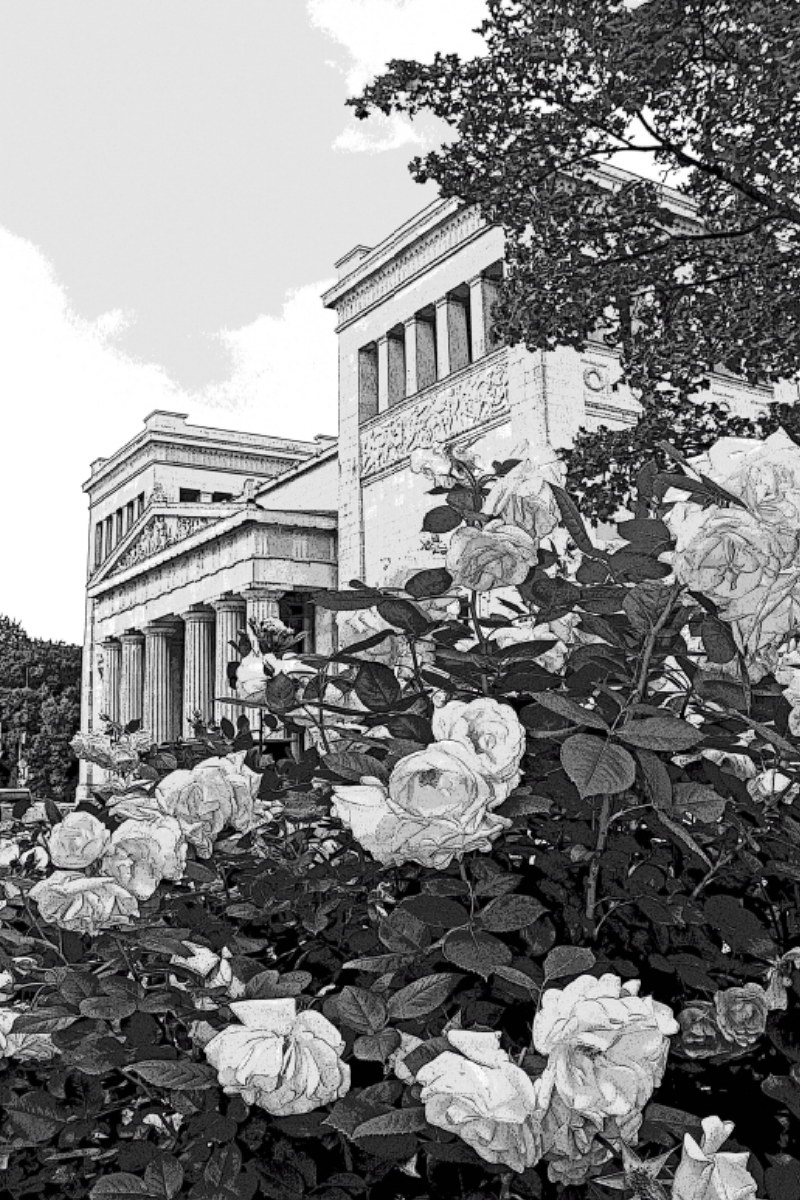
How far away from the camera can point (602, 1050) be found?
4.19 ft

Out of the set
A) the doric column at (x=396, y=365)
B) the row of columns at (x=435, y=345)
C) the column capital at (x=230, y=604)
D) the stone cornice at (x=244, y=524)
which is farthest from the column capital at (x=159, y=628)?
the doric column at (x=396, y=365)

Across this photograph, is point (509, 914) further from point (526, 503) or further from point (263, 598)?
point (263, 598)

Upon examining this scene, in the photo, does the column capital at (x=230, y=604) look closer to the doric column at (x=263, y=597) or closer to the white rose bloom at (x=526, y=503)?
the doric column at (x=263, y=597)

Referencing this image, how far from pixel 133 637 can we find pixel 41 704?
18.3 metres

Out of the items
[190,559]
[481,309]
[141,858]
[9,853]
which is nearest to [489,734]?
[141,858]

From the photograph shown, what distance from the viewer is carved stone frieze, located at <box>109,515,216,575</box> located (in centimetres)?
3822

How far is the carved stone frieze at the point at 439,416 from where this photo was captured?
24.7 metres

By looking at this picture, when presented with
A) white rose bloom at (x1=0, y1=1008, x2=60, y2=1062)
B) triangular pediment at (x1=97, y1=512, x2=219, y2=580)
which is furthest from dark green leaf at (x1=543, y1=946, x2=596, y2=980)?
triangular pediment at (x1=97, y1=512, x2=219, y2=580)

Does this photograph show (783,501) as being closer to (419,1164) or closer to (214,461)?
(419,1164)

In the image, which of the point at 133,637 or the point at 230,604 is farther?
the point at 133,637

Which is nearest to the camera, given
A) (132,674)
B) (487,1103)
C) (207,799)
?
(487,1103)

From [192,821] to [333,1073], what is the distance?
0.68 metres

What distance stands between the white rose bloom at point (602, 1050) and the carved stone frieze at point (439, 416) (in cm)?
2219

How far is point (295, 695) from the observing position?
2287 mm
